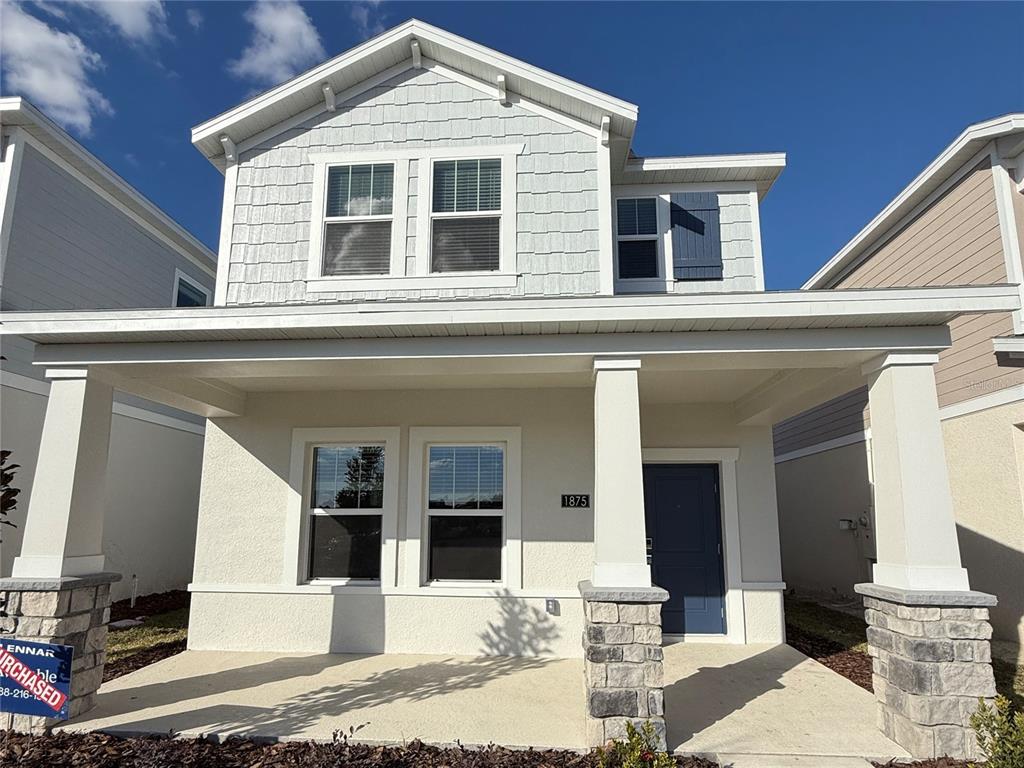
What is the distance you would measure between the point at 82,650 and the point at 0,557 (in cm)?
338

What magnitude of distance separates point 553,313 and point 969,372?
5890 mm

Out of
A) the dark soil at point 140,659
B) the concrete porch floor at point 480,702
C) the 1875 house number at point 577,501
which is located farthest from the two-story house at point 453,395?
the concrete porch floor at point 480,702

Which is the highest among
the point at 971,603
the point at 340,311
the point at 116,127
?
the point at 116,127

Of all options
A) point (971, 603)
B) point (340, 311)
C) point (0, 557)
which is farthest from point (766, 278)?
point (0, 557)

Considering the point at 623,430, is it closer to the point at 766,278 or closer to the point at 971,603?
the point at 971,603

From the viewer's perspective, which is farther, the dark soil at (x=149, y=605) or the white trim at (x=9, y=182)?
the dark soil at (x=149, y=605)

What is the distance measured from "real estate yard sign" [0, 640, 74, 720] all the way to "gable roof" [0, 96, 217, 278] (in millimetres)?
6263

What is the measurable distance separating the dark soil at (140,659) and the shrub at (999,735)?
6722mm

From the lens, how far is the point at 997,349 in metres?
5.69

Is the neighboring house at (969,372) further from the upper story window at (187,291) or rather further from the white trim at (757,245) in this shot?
the upper story window at (187,291)

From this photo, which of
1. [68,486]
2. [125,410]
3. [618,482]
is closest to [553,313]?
[618,482]

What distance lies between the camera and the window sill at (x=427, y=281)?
6.21 m

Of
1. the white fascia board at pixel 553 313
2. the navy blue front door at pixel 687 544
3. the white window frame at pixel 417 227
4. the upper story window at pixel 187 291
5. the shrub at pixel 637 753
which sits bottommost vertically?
the shrub at pixel 637 753

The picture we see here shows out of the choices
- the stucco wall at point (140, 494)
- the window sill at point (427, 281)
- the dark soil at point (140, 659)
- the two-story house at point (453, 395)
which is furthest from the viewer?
the stucco wall at point (140, 494)
